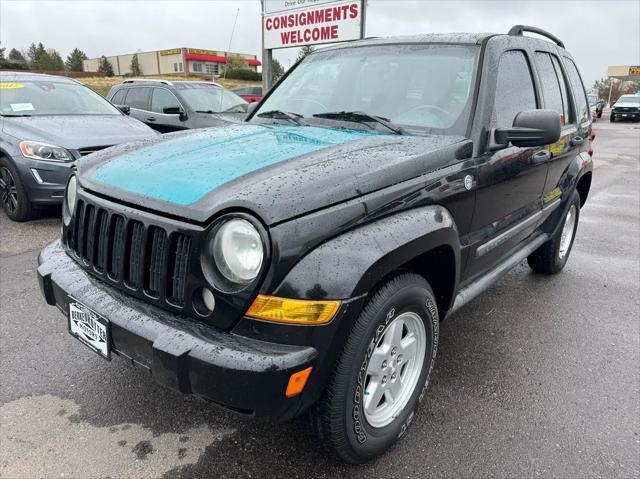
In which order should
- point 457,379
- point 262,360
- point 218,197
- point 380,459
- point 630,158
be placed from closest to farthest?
1. point 262,360
2. point 218,197
3. point 380,459
4. point 457,379
5. point 630,158

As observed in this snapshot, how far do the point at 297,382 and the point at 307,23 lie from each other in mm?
10100

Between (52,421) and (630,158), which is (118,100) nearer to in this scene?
(52,421)

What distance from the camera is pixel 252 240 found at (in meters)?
1.70

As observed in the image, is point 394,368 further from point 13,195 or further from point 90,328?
point 13,195

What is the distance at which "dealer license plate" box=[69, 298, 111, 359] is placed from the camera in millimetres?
1970

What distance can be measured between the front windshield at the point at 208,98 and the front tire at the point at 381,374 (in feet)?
25.3

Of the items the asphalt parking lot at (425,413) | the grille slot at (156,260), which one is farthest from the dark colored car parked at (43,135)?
the grille slot at (156,260)

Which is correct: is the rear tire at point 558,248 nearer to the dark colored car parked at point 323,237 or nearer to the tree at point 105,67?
the dark colored car parked at point 323,237

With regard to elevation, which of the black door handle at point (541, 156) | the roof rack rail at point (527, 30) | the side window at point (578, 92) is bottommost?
the black door handle at point (541, 156)

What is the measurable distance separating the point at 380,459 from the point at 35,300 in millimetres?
2836

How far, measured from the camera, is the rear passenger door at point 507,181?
106 inches

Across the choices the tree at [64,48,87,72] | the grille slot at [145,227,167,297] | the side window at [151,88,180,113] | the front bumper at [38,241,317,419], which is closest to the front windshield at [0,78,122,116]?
the side window at [151,88,180,113]

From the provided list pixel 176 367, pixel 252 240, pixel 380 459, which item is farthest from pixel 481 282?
pixel 176 367

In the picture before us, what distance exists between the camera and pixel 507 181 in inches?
113
